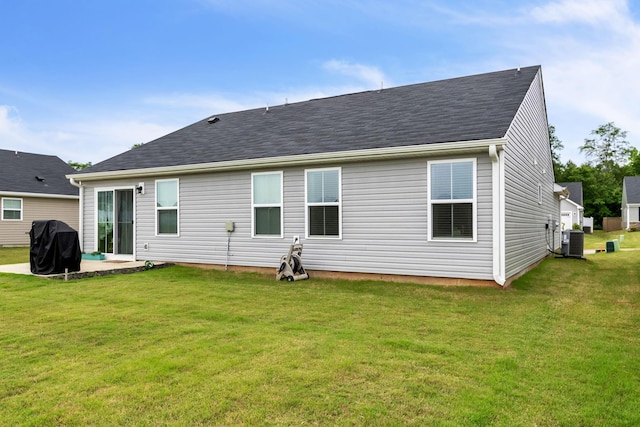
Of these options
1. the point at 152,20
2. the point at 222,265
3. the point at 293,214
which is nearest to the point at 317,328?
the point at 293,214

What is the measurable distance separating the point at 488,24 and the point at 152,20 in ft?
36.3

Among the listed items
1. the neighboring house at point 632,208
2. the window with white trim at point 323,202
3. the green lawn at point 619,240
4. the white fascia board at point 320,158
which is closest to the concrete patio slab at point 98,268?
the white fascia board at point 320,158

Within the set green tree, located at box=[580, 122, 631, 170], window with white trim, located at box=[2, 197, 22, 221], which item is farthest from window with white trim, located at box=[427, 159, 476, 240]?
green tree, located at box=[580, 122, 631, 170]

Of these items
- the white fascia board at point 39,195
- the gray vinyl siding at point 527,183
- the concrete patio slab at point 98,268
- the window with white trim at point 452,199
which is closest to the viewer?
the window with white trim at point 452,199

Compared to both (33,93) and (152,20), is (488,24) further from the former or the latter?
(33,93)

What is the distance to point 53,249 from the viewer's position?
9.11 metres

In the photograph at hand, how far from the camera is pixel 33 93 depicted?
20.3 m

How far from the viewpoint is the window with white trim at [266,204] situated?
31.1 feet

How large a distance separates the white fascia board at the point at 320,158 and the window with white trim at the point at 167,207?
1.08 ft

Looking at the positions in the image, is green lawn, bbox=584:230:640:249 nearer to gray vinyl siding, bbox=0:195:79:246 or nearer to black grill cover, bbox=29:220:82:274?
black grill cover, bbox=29:220:82:274

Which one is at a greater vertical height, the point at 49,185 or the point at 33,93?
the point at 33,93

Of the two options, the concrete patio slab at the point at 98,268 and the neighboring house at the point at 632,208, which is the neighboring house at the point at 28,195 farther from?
the neighboring house at the point at 632,208

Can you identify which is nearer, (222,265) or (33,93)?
(222,265)

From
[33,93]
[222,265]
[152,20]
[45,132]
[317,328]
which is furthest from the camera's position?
[45,132]
